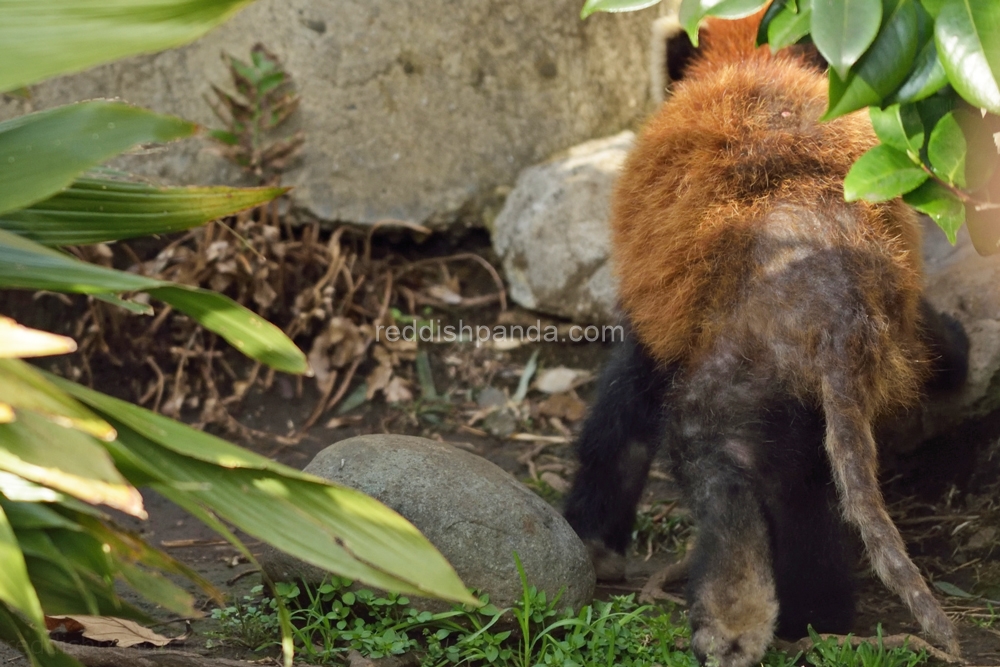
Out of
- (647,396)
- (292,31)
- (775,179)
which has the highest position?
(292,31)

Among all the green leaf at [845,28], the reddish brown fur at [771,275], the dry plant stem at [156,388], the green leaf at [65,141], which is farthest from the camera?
the dry plant stem at [156,388]

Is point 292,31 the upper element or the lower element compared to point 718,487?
upper

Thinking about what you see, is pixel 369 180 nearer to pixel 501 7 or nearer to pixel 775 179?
pixel 501 7

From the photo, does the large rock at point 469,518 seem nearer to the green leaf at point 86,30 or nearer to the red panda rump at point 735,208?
the red panda rump at point 735,208

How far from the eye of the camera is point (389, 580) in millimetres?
1971

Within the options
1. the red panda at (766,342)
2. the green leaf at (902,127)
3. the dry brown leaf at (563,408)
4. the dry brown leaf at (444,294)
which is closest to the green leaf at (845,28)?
the green leaf at (902,127)

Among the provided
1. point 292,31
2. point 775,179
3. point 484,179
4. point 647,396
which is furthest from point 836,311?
point 292,31

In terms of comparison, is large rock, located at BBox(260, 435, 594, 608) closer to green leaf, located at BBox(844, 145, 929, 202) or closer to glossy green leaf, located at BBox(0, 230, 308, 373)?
glossy green leaf, located at BBox(0, 230, 308, 373)

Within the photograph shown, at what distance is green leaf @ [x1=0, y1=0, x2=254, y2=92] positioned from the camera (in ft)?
6.52

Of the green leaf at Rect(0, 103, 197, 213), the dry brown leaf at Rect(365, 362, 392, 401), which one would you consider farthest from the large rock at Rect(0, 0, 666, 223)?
the green leaf at Rect(0, 103, 197, 213)

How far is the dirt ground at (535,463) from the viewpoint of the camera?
3555 millimetres

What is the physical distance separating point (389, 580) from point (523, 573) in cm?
116

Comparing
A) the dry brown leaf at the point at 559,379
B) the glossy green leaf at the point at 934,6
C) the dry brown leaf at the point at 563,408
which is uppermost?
the glossy green leaf at the point at 934,6

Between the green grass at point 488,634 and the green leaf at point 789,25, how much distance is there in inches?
68.0
